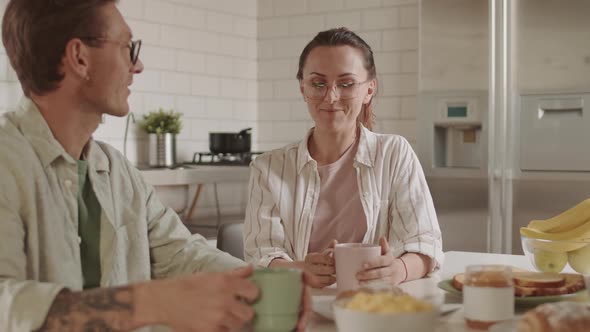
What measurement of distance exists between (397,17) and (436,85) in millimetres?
685

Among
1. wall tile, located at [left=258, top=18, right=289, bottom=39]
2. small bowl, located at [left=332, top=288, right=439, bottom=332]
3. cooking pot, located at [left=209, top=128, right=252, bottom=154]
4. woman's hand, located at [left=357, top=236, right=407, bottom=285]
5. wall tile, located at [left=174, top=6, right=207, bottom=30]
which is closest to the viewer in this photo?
small bowl, located at [left=332, top=288, right=439, bottom=332]

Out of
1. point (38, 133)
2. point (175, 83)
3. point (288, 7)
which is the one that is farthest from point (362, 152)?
point (288, 7)

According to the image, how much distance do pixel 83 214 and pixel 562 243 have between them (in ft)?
3.37

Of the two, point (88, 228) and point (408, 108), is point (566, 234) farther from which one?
point (408, 108)

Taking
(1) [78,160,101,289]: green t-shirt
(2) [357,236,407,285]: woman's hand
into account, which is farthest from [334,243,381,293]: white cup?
(1) [78,160,101,289]: green t-shirt

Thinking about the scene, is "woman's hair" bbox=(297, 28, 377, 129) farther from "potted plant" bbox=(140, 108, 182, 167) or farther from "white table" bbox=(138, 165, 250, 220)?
"potted plant" bbox=(140, 108, 182, 167)

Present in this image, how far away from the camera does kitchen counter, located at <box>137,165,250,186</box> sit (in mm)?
3594

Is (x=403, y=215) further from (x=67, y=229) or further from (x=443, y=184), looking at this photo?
(x=443, y=184)

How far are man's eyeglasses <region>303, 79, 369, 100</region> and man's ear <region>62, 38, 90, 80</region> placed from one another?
0.85 meters

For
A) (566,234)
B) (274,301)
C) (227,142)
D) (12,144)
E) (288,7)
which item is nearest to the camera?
(274,301)

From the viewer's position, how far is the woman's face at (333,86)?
85.4 inches

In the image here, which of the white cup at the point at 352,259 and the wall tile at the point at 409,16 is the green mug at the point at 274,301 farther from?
the wall tile at the point at 409,16

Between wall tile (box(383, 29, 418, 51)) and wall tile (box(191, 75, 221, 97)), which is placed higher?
wall tile (box(383, 29, 418, 51))

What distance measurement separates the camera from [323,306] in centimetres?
147
